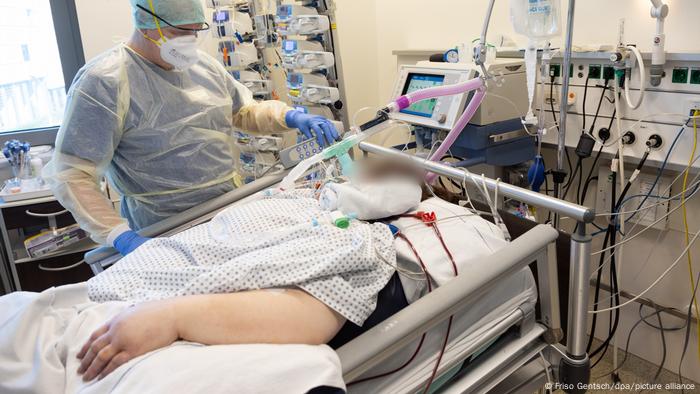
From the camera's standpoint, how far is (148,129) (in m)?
1.60

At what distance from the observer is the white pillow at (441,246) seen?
1058 millimetres

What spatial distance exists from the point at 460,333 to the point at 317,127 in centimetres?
95

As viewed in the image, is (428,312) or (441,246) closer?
(428,312)

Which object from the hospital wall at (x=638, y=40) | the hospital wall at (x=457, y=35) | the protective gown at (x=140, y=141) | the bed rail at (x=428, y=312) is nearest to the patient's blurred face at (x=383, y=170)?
the bed rail at (x=428, y=312)

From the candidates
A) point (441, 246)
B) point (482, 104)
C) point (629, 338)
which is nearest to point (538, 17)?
point (482, 104)

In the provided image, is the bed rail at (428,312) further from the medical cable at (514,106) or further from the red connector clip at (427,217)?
the medical cable at (514,106)

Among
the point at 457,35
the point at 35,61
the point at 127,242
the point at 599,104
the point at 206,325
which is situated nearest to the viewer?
the point at 206,325

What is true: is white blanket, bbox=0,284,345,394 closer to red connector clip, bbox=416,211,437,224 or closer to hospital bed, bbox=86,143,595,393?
hospital bed, bbox=86,143,595,393

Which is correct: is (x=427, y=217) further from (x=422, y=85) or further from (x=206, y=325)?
(x=422, y=85)

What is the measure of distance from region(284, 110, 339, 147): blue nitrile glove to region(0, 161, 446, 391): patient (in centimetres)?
53

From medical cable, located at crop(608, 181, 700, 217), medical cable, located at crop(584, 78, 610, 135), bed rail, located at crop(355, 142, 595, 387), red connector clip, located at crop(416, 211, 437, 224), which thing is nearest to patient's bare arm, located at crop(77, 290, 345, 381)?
red connector clip, located at crop(416, 211, 437, 224)

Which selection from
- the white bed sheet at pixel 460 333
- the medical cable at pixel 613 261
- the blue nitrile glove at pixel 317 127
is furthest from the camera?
the medical cable at pixel 613 261

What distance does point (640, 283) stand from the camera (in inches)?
78.3

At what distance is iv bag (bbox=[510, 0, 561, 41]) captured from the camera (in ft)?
5.02
